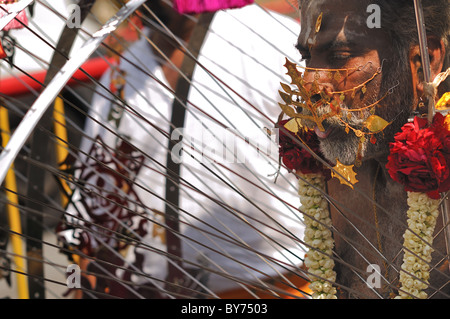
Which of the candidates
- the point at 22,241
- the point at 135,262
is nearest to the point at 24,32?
the point at 22,241

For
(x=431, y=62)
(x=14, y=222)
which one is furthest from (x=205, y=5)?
(x=14, y=222)

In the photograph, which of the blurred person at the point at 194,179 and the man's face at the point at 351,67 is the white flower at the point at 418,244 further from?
A: the blurred person at the point at 194,179

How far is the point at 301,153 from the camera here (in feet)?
3.62

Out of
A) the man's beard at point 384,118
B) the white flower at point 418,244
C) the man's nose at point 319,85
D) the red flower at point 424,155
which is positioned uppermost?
the man's nose at point 319,85

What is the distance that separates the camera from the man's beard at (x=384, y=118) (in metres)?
0.98

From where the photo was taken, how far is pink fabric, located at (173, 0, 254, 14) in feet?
4.86

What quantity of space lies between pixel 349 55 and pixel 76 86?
5.40 ft

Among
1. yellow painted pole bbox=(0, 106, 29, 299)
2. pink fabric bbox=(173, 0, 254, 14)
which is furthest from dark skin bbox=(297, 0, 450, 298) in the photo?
yellow painted pole bbox=(0, 106, 29, 299)

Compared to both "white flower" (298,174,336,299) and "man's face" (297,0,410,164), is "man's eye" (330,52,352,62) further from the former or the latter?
"white flower" (298,174,336,299)

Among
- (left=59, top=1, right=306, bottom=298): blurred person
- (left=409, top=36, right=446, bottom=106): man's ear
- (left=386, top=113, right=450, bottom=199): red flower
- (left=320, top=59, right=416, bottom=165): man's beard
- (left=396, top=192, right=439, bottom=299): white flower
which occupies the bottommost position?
(left=396, top=192, right=439, bottom=299): white flower

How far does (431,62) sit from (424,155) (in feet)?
0.57

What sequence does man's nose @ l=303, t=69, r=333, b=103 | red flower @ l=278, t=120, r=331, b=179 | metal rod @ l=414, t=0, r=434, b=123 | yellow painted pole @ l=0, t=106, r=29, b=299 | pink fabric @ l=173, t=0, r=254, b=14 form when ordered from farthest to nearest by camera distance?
yellow painted pole @ l=0, t=106, r=29, b=299 → pink fabric @ l=173, t=0, r=254, b=14 → red flower @ l=278, t=120, r=331, b=179 → man's nose @ l=303, t=69, r=333, b=103 → metal rod @ l=414, t=0, r=434, b=123

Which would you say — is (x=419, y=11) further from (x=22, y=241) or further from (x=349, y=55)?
(x=22, y=241)

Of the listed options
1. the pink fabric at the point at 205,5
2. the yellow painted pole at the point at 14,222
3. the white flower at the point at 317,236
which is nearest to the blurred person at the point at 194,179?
the yellow painted pole at the point at 14,222
